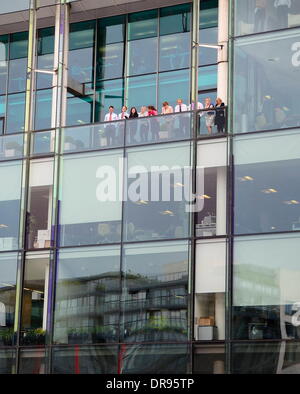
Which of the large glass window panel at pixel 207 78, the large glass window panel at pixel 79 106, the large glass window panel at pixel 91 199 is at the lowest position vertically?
the large glass window panel at pixel 91 199

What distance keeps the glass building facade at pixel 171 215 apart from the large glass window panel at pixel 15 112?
242 cm

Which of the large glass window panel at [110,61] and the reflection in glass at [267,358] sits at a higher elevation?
the large glass window panel at [110,61]

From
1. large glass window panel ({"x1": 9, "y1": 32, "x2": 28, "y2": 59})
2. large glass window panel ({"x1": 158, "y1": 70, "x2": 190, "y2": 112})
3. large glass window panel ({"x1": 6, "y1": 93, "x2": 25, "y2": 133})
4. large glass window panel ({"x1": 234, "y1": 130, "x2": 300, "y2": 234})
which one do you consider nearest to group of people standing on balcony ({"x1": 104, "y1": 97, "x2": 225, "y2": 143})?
large glass window panel ({"x1": 158, "y1": 70, "x2": 190, "y2": 112})

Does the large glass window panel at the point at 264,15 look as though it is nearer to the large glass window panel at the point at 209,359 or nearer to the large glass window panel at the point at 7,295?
the large glass window panel at the point at 209,359

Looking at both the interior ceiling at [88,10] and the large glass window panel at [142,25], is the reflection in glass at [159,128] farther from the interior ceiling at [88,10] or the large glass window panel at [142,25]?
the interior ceiling at [88,10]

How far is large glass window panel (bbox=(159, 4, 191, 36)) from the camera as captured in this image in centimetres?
3784

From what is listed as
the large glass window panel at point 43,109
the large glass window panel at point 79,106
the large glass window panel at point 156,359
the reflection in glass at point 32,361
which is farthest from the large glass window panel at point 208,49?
the reflection in glass at point 32,361

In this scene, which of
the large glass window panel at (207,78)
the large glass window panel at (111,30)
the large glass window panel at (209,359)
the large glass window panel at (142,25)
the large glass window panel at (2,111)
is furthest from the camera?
the large glass window panel at (2,111)

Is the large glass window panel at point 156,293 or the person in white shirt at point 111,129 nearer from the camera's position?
the large glass window panel at point 156,293

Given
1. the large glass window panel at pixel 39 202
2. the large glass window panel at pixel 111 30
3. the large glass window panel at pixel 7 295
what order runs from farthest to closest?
1. the large glass window panel at pixel 111 30
2. the large glass window panel at pixel 39 202
3. the large glass window panel at pixel 7 295

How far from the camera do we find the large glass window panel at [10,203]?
3550cm
